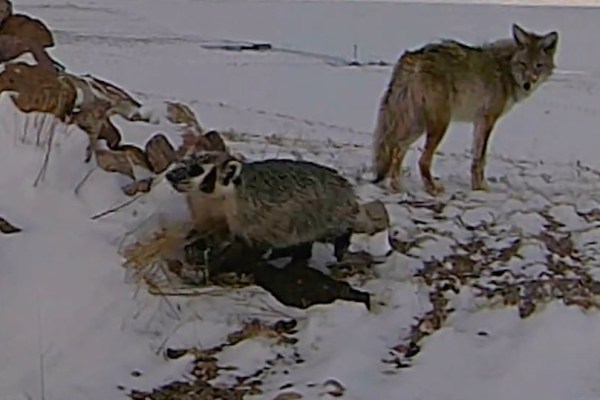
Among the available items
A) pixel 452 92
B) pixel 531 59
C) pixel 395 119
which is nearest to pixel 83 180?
pixel 395 119

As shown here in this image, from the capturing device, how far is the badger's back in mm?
1917

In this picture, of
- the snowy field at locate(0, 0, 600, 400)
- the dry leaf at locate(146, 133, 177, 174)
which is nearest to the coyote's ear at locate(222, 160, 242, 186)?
the snowy field at locate(0, 0, 600, 400)

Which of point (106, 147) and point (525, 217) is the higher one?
point (106, 147)

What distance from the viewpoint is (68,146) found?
220 centimetres

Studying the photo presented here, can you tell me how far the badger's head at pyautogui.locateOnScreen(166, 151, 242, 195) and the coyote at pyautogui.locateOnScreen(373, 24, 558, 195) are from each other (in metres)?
0.58

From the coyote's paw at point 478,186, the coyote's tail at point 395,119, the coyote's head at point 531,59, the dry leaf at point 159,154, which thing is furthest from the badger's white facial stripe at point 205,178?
the coyote's head at point 531,59

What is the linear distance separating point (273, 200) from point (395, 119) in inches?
21.0

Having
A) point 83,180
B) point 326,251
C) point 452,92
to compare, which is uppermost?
point 452,92

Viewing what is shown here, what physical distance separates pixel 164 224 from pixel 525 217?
2.57 feet

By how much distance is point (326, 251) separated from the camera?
206cm

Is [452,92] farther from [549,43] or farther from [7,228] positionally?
[7,228]

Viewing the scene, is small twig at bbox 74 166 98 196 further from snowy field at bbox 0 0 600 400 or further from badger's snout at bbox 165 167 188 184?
badger's snout at bbox 165 167 188 184

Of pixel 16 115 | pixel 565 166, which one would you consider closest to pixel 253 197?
pixel 16 115

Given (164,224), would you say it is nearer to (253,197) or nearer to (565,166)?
(253,197)
